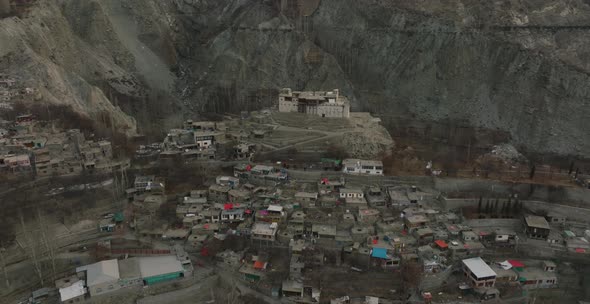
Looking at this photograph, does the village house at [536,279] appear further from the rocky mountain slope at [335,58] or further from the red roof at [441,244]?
the rocky mountain slope at [335,58]

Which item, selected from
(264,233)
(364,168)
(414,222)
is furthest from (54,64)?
(414,222)

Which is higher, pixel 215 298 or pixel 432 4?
pixel 432 4

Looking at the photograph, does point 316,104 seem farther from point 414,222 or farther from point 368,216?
point 414,222

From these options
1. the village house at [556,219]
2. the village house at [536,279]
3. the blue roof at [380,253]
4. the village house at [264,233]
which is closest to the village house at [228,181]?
the village house at [264,233]

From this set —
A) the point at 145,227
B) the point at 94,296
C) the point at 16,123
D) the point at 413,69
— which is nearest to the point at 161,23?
the point at 16,123

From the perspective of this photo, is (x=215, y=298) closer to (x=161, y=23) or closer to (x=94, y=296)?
(x=94, y=296)

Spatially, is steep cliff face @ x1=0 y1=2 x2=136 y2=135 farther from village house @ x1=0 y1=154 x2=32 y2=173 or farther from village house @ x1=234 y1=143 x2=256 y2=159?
village house @ x1=234 y1=143 x2=256 y2=159
